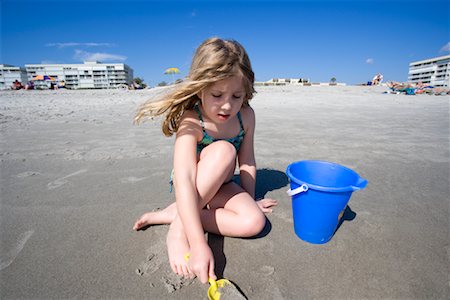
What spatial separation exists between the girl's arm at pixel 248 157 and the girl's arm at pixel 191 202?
0.46m

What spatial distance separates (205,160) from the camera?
1379 millimetres

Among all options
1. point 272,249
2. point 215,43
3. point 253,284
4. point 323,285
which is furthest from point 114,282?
point 215,43

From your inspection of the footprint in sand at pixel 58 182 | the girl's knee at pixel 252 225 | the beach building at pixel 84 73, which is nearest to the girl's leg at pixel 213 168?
the girl's knee at pixel 252 225

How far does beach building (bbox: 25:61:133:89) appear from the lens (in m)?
77.2

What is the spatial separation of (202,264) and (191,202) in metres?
0.30

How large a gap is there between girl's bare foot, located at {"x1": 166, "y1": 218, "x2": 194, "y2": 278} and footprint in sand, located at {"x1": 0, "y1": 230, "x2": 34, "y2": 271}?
804 millimetres

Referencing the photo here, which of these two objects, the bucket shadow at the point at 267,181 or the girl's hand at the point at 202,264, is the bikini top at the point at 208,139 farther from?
the girl's hand at the point at 202,264

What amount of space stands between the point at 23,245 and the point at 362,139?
4.12m

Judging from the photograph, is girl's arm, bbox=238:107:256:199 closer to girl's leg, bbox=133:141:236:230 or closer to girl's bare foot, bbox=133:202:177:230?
girl's leg, bbox=133:141:236:230

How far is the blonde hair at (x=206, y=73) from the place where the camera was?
1.35 meters

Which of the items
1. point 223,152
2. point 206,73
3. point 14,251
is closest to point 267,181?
point 223,152

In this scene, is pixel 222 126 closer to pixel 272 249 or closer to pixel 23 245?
pixel 272 249

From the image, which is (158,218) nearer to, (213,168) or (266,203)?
(213,168)

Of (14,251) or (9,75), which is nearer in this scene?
(14,251)
